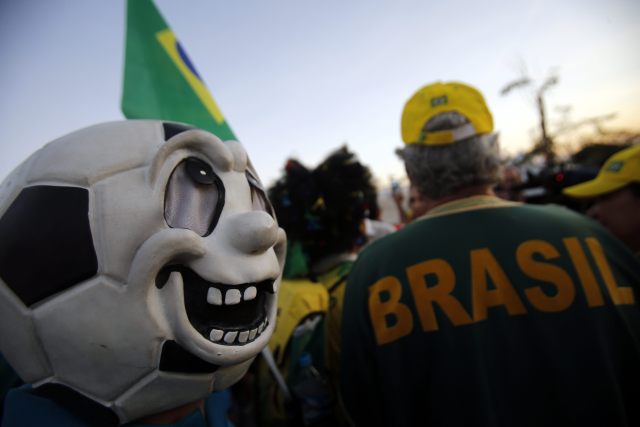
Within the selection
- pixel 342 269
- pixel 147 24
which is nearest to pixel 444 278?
pixel 342 269

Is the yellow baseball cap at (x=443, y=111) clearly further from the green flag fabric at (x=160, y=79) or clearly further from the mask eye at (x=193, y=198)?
the mask eye at (x=193, y=198)

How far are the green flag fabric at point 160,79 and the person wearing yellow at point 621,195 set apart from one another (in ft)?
7.81

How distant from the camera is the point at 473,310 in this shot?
1.32m

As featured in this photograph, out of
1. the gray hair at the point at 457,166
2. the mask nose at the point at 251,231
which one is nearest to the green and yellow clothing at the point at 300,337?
the gray hair at the point at 457,166

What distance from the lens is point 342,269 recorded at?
242 cm

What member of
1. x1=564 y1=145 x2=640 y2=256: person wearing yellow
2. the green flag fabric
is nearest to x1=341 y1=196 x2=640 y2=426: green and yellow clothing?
x1=564 y1=145 x2=640 y2=256: person wearing yellow

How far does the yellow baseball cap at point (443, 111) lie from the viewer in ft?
5.37

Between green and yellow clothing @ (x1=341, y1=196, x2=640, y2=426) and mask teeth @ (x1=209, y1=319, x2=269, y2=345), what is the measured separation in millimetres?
712

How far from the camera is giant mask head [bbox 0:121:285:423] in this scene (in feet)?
2.41

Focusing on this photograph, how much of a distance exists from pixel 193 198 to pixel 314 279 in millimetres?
1784

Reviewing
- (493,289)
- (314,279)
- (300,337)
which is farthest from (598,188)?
(300,337)

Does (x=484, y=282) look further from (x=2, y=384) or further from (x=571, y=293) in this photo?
(x=2, y=384)

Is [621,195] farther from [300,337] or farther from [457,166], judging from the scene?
[300,337]

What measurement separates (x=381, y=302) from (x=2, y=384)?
1442 millimetres
